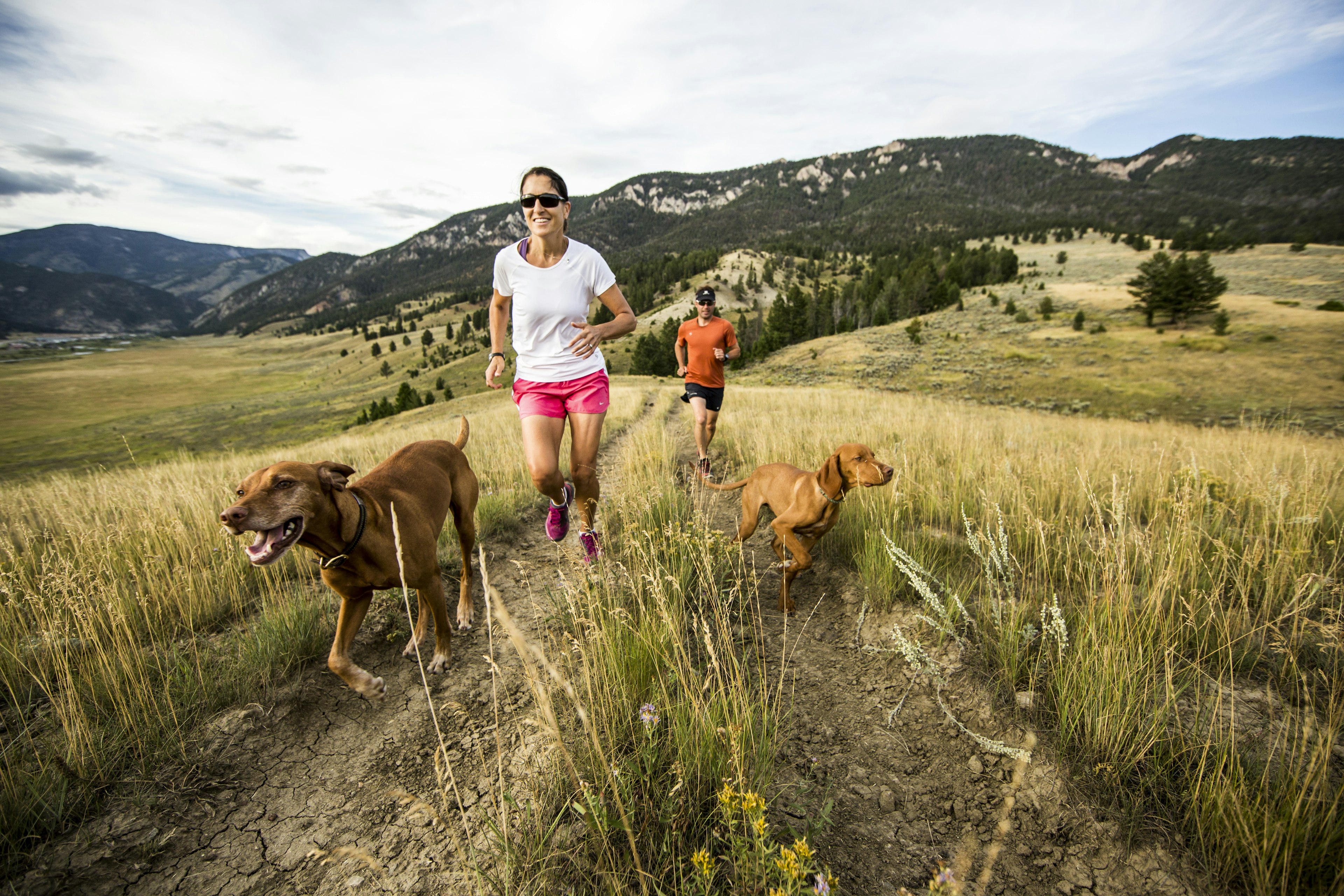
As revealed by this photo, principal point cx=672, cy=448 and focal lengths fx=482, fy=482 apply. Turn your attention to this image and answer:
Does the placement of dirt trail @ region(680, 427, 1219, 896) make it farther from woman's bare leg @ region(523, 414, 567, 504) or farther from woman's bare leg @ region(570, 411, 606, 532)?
woman's bare leg @ region(523, 414, 567, 504)

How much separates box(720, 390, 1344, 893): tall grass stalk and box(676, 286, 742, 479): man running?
287 centimetres

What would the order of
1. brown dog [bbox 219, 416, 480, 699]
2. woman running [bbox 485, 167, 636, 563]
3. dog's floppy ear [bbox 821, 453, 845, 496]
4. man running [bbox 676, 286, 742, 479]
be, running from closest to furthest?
brown dog [bbox 219, 416, 480, 699] → dog's floppy ear [bbox 821, 453, 845, 496] → woman running [bbox 485, 167, 636, 563] → man running [bbox 676, 286, 742, 479]

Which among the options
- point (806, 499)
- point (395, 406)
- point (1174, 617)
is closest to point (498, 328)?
point (806, 499)

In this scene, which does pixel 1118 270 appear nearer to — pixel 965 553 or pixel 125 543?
pixel 965 553

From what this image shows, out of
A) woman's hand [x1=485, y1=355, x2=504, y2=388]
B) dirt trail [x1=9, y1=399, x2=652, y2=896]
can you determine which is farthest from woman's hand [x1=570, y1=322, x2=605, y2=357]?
dirt trail [x1=9, y1=399, x2=652, y2=896]

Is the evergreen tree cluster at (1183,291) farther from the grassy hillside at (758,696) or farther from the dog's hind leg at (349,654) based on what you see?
the dog's hind leg at (349,654)

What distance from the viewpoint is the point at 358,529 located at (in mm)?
2537

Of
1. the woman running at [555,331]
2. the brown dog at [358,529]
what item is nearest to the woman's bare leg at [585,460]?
the woman running at [555,331]

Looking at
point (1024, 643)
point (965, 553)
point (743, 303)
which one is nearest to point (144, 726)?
point (1024, 643)

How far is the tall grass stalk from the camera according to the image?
159cm

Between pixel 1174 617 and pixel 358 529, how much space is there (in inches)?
170

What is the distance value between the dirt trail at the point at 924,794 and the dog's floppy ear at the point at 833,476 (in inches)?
39.9

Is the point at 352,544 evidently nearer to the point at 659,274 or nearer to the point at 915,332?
the point at 915,332

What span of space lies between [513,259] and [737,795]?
381cm
